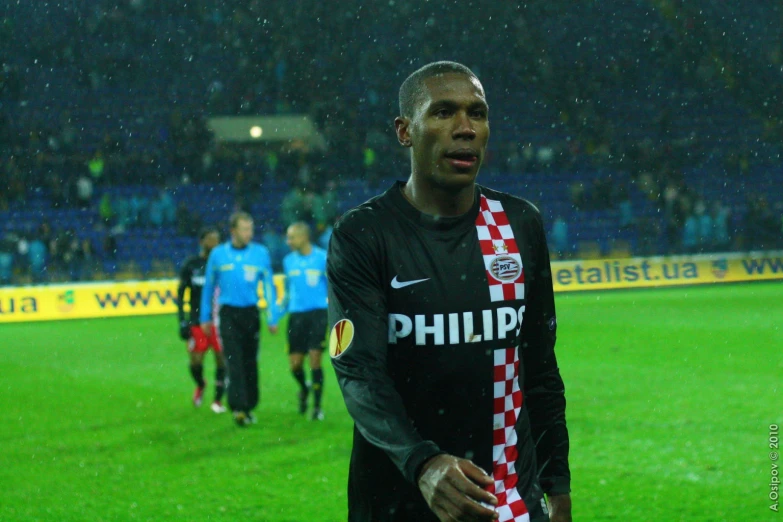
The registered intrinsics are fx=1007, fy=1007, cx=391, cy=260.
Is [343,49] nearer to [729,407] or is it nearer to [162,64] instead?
[162,64]

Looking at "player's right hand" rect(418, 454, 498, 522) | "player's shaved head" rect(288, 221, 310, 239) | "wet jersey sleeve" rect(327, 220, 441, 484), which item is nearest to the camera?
"player's right hand" rect(418, 454, 498, 522)

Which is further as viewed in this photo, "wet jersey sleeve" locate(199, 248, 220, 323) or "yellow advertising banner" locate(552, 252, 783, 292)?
"yellow advertising banner" locate(552, 252, 783, 292)

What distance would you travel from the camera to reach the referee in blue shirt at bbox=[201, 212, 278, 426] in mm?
8680

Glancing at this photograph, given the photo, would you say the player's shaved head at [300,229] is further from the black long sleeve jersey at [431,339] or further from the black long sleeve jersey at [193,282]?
the black long sleeve jersey at [431,339]

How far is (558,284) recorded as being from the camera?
21.1 m

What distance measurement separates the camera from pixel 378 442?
2.12m

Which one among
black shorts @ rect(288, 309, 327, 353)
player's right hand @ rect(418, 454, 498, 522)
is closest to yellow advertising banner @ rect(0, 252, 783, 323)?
black shorts @ rect(288, 309, 327, 353)

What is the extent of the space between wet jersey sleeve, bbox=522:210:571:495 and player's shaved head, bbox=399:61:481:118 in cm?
43

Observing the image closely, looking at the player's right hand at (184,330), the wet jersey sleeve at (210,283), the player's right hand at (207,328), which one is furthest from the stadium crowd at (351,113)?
the wet jersey sleeve at (210,283)

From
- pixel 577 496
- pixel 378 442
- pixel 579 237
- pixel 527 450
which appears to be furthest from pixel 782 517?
pixel 579 237

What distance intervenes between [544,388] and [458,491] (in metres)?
0.72

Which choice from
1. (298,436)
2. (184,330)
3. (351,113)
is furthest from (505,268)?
(351,113)

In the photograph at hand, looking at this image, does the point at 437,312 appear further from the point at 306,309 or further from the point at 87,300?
the point at 87,300

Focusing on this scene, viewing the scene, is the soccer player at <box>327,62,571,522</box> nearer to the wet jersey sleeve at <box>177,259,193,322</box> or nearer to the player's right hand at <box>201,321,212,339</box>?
the player's right hand at <box>201,321,212,339</box>
